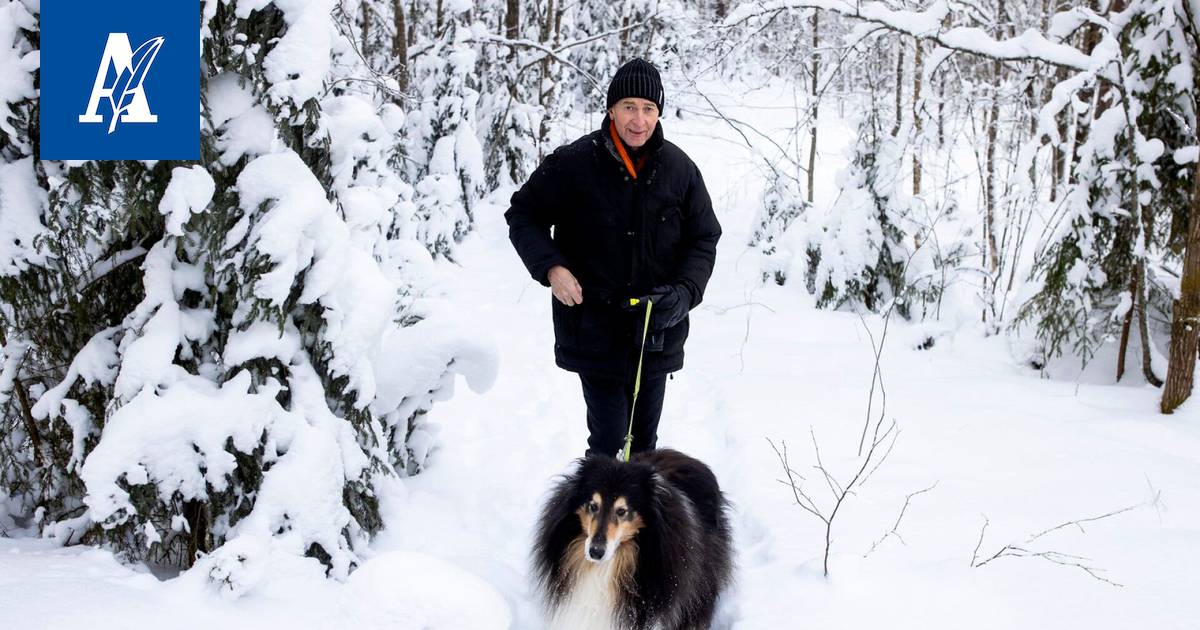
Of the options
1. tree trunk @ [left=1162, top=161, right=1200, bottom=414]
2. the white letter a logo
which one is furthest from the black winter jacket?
tree trunk @ [left=1162, top=161, right=1200, bottom=414]

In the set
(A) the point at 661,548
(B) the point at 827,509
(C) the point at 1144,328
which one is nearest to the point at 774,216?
(C) the point at 1144,328

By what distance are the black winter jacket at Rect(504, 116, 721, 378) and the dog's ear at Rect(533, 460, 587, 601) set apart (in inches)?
26.8

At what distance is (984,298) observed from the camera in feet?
25.2

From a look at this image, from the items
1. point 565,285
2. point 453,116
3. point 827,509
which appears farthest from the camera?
point 453,116

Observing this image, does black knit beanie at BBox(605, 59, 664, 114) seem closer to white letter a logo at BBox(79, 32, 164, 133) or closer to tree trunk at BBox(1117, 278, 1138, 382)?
white letter a logo at BBox(79, 32, 164, 133)

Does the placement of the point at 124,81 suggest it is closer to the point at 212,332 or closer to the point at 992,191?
the point at 212,332

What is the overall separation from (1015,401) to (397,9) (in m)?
9.29

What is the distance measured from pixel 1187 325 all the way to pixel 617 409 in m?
3.50

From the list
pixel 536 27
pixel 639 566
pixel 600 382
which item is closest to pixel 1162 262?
pixel 600 382

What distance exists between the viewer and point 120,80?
288cm

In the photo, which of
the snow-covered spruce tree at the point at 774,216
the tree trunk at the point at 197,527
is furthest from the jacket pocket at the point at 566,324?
the snow-covered spruce tree at the point at 774,216

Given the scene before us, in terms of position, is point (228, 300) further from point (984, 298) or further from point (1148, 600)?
point (984, 298)

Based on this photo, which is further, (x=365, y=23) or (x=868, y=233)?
(x=365, y=23)

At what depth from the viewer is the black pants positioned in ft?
11.3
